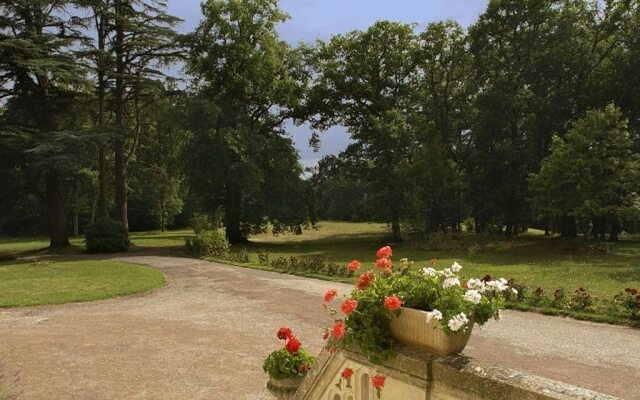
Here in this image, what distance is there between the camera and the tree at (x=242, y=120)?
29.0 m

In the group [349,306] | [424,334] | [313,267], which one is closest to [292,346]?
[349,306]

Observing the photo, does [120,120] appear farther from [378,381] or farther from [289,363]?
[378,381]

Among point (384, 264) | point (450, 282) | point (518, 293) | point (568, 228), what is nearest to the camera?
point (450, 282)

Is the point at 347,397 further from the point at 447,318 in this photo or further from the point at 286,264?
the point at 286,264

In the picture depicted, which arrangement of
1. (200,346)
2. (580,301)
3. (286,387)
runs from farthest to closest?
(580,301), (200,346), (286,387)

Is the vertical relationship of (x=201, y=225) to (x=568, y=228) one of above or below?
above

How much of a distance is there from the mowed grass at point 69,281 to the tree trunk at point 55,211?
6736 millimetres

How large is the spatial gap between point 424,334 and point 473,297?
45 centimetres

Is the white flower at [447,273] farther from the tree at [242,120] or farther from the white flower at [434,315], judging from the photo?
the tree at [242,120]

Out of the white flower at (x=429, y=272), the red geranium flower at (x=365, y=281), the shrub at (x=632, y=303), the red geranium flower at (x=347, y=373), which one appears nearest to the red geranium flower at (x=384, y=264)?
the red geranium flower at (x=365, y=281)

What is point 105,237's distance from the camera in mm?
27453

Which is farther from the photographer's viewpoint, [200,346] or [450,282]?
[200,346]

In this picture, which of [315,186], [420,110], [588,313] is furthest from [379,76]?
[588,313]

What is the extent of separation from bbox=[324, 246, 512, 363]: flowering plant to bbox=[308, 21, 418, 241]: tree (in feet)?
91.4
